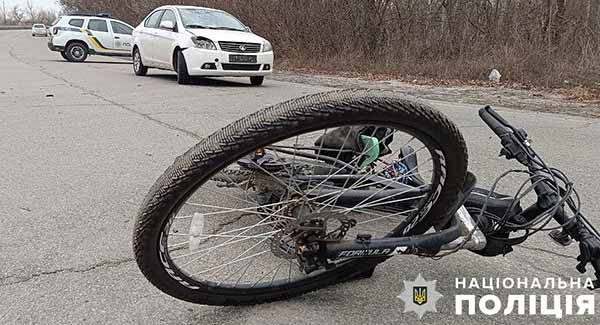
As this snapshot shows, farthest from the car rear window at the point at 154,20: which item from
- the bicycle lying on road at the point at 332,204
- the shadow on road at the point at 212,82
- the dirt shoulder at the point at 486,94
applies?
the bicycle lying on road at the point at 332,204

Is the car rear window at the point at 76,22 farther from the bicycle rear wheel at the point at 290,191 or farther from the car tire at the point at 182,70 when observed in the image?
the bicycle rear wheel at the point at 290,191

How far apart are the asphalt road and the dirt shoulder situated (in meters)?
0.96

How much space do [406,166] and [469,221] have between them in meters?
0.53

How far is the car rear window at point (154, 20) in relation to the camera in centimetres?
1241

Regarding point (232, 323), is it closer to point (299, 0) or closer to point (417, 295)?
point (417, 295)

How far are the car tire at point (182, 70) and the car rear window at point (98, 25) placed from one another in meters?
10.7

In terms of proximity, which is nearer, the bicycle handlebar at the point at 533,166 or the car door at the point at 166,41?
the bicycle handlebar at the point at 533,166

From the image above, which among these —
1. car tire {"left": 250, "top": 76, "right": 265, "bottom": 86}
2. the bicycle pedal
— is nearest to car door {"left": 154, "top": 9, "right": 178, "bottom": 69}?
car tire {"left": 250, "top": 76, "right": 265, "bottom": 86}

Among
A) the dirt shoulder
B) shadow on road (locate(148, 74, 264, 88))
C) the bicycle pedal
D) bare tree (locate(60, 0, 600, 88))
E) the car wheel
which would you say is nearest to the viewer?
the bicycle pedal

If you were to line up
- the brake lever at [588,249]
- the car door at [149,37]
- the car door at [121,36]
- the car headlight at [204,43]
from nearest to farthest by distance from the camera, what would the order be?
the brake lever at [588,249], the car headlight at [204,43], the car door at [149,37], the car door at [121,36]

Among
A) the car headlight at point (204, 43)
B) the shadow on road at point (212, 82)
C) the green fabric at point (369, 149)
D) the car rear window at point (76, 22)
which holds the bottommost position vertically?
the shadow on road at point (212, 82)

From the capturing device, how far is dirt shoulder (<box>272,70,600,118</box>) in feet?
28.1

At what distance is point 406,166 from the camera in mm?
2594

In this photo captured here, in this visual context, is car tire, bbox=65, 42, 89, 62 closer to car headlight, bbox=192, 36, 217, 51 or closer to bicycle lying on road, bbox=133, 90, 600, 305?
car headlight, bbox=192, 36, 217, 51
